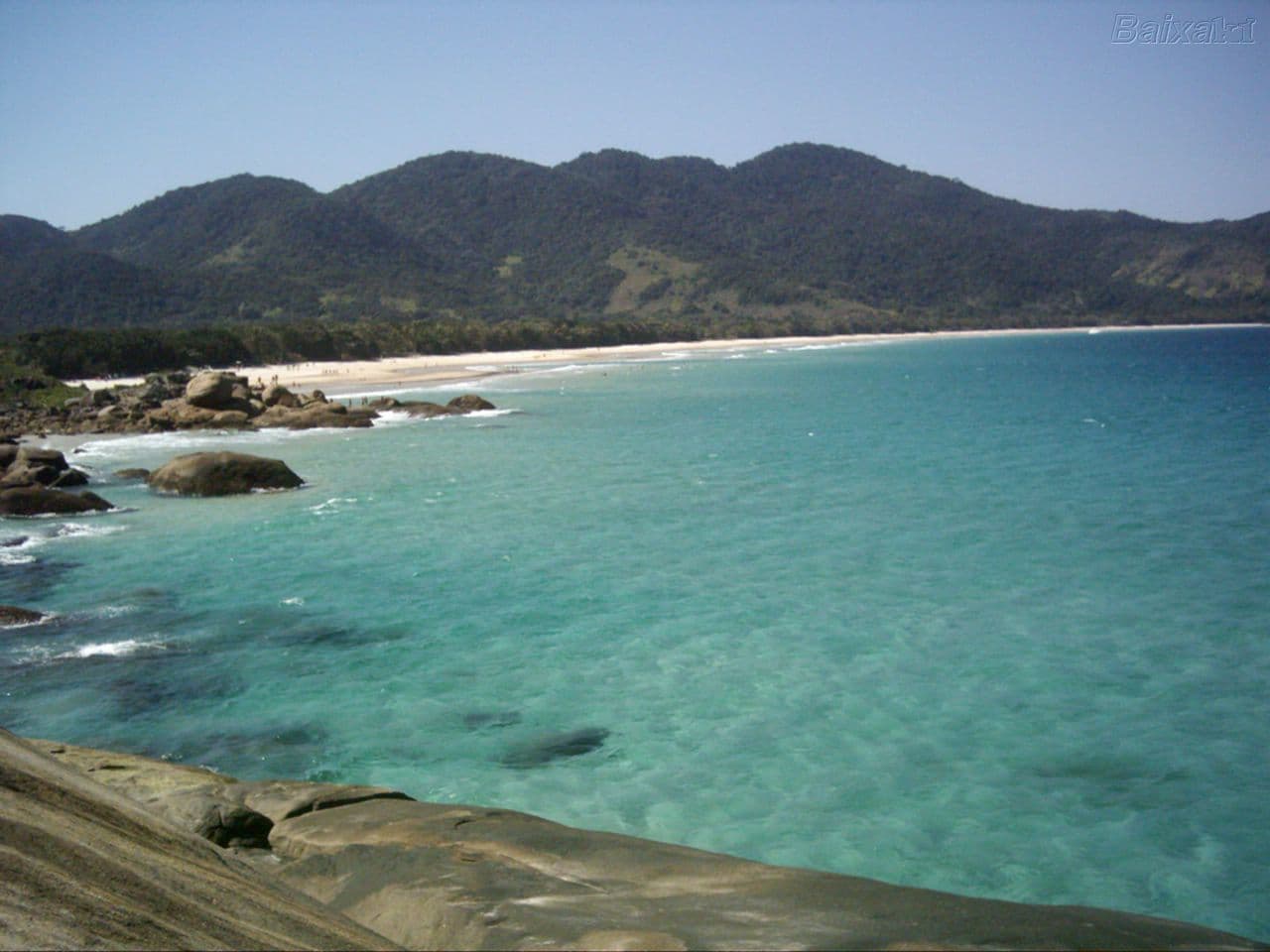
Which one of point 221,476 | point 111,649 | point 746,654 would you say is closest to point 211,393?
point 221,476

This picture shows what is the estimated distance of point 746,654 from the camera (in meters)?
11.6

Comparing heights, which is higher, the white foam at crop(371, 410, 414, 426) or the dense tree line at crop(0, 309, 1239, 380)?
the dense tree line at crop(0, 309, 1239, 380)

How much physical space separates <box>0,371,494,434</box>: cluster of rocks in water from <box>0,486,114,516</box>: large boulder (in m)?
13.9

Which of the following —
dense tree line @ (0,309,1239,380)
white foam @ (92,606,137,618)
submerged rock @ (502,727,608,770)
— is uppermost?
dense tree line @ (0,309,1239,380)

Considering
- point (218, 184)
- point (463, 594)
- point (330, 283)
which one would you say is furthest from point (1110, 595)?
point (218, 184)

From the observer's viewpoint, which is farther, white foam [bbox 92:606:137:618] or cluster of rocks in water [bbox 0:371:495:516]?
cluster of rocks in water [bbox 0:371:495:516]


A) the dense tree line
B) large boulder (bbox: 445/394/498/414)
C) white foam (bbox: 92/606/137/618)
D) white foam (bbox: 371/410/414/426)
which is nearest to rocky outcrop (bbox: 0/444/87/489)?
white foam (bbox: 92/606/137/618)

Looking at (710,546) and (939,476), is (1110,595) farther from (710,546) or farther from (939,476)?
(939,476)

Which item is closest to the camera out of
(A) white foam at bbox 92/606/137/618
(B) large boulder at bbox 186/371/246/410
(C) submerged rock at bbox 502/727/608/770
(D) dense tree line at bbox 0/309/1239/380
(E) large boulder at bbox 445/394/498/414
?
(C) submerged rock at bbox 502/727/608/770

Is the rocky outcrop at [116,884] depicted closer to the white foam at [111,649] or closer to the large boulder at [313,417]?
the white foam at [111,649]

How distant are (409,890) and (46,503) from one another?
62.3ft

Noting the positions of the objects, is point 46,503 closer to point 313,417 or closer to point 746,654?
point 313,417

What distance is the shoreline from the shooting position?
2140 inches

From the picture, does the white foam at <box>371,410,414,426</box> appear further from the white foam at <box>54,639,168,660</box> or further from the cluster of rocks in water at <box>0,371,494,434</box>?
the white foam at <box>54,639,168,660</box>
